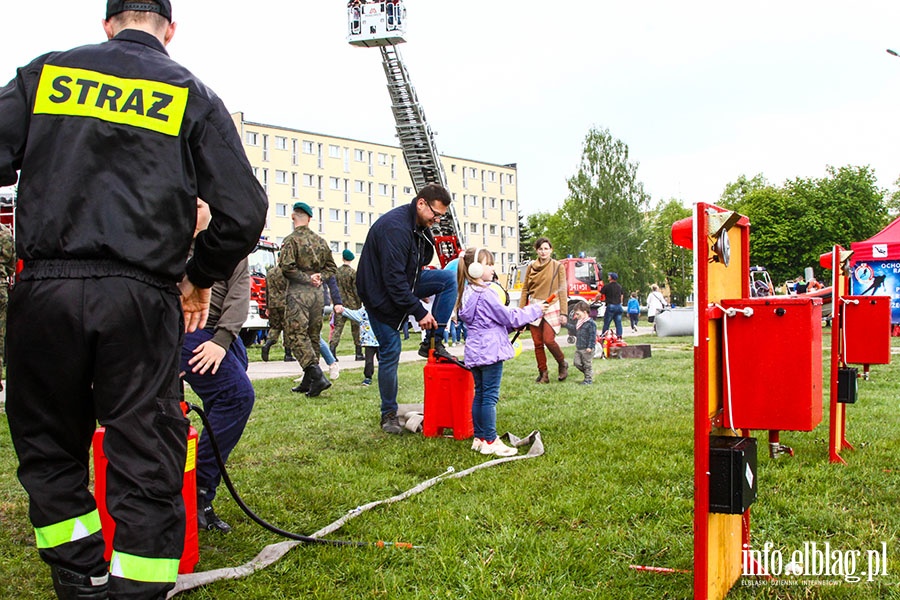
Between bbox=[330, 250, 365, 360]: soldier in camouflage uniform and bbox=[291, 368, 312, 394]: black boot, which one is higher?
bbox=[330, 250, 365, 360]: soldier in camouflage uniform

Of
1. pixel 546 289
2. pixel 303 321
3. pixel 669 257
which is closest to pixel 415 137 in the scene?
pixel 546 289

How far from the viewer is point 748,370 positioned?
9.27 ft

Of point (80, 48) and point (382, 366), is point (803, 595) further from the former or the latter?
point (382, 366)

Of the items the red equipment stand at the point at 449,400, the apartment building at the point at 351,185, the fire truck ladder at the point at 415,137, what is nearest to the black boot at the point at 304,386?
the red equipment stand at the point at 449,400

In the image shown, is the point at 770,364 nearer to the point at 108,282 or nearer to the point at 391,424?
the point at 108,282

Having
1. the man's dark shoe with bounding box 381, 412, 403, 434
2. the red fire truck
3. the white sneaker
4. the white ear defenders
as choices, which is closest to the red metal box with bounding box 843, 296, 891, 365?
the white sneaker

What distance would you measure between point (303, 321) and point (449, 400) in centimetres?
352

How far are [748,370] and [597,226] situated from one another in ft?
216

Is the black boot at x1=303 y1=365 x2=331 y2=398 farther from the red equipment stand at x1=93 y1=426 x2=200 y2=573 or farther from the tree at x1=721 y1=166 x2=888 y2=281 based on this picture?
the tree at x1=721 y1=166 x2=888 y2=281

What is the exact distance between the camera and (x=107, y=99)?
230cm

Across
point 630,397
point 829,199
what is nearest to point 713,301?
point 630,397

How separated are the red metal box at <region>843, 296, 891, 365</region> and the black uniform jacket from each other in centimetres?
464

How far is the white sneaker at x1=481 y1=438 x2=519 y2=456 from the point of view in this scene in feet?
18.1

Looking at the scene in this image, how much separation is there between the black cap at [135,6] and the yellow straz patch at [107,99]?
0.31m
